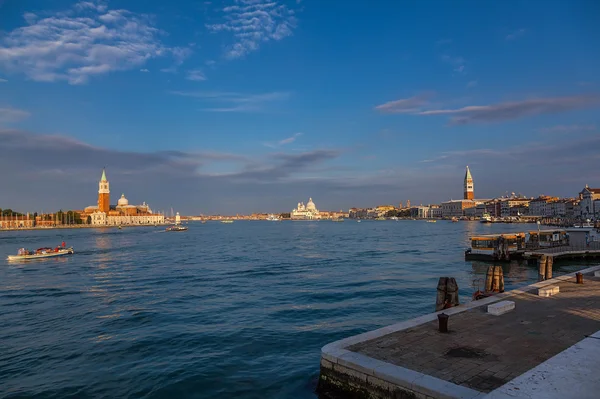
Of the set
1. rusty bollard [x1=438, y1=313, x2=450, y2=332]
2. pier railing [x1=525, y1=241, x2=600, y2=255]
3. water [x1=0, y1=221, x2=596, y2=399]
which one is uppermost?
rusty bollard [x1=438, y1=313, x2=450, y2=332]

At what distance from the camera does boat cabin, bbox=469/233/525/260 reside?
36344mm

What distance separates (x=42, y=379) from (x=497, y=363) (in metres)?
11.0

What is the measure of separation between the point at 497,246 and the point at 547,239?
9.08m

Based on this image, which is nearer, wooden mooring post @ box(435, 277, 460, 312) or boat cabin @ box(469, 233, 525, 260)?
wooden mooring post @ box(435, 277, 460, 312)

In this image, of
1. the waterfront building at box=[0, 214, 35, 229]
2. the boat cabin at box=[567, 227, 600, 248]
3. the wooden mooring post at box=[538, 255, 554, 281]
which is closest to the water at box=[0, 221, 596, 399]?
the wooden mooring post at box=[538, 255, 554, 281]

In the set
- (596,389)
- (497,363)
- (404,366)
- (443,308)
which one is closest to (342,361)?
(404,366)

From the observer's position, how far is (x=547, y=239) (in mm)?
42000

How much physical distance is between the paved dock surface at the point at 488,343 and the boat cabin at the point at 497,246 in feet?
87.5

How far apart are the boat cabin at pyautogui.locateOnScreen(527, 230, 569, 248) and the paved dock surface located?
31965mm

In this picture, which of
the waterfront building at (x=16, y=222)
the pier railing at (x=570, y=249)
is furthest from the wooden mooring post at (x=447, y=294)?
the waterfront building at (x=16, y=222)

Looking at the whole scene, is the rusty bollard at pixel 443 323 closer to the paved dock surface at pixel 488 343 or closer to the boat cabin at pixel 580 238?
the paved dock surface at pixel 488 343

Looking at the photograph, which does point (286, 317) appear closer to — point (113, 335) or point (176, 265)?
point (113, 335)

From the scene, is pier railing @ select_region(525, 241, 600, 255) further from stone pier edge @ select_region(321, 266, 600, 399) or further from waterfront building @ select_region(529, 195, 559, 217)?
waterfront building @ select_region(529, 195, 559, 217)

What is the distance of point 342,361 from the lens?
7.54 meters
